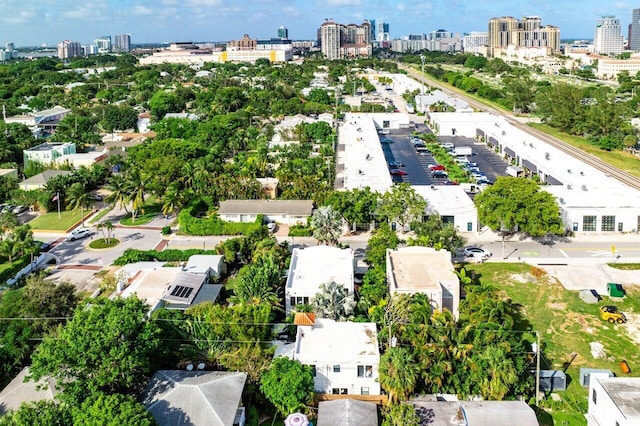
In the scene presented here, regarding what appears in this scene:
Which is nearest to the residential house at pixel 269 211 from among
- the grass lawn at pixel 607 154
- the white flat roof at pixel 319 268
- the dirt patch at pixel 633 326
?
the white flat roof at pixel 319 268

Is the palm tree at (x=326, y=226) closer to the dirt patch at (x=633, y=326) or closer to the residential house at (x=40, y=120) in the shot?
the dirt patch at (x=633, y=326)

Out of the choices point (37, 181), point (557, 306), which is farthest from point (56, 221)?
point (557, 306)

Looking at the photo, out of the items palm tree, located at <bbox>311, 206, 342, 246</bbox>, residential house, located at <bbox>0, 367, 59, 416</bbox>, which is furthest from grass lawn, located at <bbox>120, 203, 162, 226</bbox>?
residential house, located at <bbox>0, 367, 59, 416</bbox>

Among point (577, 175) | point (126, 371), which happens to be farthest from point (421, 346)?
point (577, 175)

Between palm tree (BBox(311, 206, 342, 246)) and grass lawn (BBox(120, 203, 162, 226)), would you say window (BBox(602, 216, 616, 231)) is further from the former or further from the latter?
grass lawn (BBox(120, 203, 162, 226))

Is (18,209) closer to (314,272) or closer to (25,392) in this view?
(314,272)
